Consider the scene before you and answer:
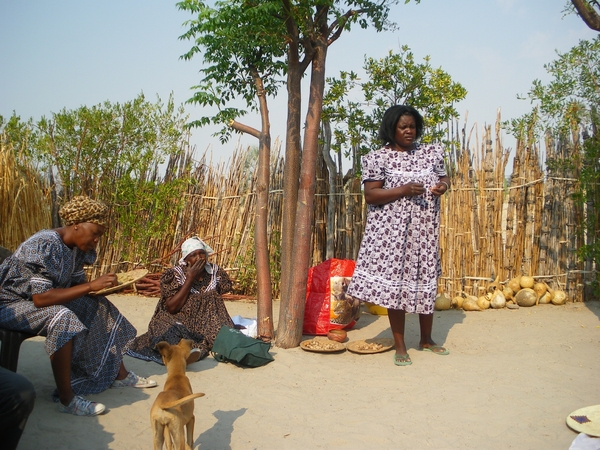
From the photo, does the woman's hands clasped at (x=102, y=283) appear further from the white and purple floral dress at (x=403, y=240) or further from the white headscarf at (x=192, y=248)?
the white and purple floral dress at (x=403, y=240)

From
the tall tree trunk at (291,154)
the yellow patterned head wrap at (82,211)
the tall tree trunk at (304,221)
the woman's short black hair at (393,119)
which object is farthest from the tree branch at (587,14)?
the yellow patterned head wrap at (82,211)

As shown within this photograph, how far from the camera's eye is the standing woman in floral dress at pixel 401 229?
4.43 metres

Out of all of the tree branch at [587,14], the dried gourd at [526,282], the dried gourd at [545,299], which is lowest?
the dried gourd at [545,299]

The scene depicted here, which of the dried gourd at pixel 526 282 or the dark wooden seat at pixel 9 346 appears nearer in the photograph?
the dark wooden seat at pixel 9 346

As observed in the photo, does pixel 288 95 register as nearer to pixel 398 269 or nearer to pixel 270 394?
pixel 398 269

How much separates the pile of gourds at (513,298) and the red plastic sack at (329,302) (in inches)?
57.9

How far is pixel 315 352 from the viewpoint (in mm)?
4766

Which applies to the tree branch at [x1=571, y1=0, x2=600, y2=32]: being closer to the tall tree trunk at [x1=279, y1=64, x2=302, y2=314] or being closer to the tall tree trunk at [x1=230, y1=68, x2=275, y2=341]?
the tall tree trunk at [x1=279, y1=64, x2=302, y2=314]

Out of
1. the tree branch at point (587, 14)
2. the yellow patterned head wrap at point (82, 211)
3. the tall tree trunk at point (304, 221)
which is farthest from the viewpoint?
the tall tree trunk at point (304, 221)

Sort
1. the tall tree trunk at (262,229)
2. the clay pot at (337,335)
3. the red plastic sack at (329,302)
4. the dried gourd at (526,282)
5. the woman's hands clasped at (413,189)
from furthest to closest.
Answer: the dried gourd at (526,282) → the red plastic sack at (329,302) → the tall tree trunk at (262,229) → the clay pot at (337,335) → the woman's hands clasped at (413,189)

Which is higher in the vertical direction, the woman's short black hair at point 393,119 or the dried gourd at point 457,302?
the woman's short black hair at point 393,119

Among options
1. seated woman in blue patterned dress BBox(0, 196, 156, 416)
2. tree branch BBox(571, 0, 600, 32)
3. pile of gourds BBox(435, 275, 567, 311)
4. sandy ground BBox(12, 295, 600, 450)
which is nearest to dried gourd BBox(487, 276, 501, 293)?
pile of gourds BBox(435, 275, 567, 311)

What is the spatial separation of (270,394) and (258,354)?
1.88 ft

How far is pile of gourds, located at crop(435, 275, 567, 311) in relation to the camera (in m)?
6.25
